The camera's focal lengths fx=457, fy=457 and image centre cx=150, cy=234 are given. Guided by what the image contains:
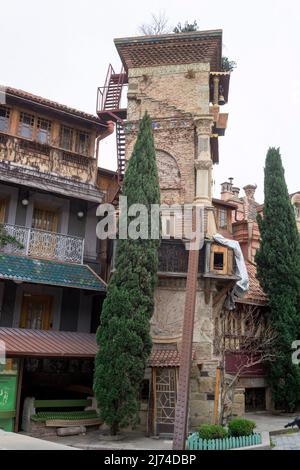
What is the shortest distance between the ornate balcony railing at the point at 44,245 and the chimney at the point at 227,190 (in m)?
20.1

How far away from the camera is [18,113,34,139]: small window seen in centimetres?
1741

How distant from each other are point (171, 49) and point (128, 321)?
465 inches

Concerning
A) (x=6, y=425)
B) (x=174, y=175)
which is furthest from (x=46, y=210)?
(x=6, y=425)

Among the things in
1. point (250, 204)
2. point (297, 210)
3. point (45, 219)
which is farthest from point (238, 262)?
point (297, 210)

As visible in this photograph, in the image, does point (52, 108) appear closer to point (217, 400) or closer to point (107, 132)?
point (107, 132)

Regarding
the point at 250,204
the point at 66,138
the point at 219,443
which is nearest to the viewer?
the point at 219,443

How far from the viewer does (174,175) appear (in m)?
18.1

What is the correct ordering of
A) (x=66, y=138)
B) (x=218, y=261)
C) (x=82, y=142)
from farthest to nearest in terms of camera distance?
1. (x=82, y=142)
2. (x=66, y=138)
3. (x=218, y=261)

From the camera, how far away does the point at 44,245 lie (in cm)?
1672

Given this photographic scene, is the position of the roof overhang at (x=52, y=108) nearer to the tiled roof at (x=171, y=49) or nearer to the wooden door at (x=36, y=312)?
the tiled roof at (x=171, y=49)

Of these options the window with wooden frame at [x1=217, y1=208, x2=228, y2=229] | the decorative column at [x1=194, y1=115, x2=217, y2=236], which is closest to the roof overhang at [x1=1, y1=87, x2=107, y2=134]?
the decorative column at [x1=194, y1=115, x2=217, y2=236]

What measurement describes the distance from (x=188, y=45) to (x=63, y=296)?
11.4 m

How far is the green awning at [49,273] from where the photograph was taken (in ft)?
48.9

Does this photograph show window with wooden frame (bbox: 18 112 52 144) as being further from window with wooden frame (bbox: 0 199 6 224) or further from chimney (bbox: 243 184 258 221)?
chimney (bbox: 243 184 258 221)
